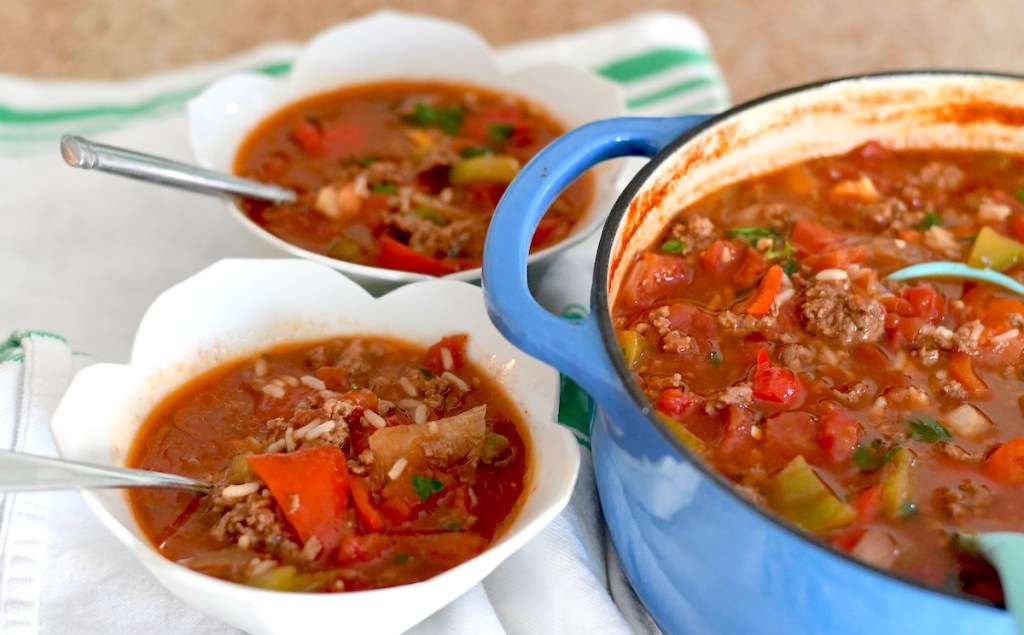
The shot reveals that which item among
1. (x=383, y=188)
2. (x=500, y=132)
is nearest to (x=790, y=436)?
(x=383, y=188)

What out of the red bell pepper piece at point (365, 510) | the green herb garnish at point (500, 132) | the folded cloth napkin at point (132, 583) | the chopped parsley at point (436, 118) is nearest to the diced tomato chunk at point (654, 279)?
the folded cloth napkin at point (132, 583)

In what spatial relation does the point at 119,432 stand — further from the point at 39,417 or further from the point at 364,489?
the point at 364,489

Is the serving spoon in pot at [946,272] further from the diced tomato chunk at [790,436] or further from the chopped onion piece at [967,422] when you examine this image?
the diced tomato chunk at [790,436]

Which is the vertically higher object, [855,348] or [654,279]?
[654,279]

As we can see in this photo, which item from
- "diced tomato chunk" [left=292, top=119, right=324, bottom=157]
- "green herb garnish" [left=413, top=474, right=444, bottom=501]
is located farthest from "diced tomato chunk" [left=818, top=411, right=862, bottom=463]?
"diced tomato chunk" [left=292, top=119, right=324, bottom=157]

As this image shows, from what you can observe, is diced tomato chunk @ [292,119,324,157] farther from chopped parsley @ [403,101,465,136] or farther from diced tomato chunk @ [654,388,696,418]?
diced tomato chunk @ [654,388,696,418]

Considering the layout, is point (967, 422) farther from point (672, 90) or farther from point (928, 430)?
point (672, 90)
